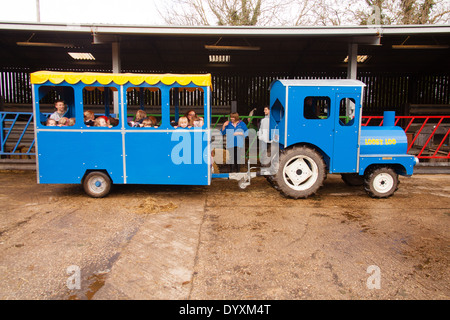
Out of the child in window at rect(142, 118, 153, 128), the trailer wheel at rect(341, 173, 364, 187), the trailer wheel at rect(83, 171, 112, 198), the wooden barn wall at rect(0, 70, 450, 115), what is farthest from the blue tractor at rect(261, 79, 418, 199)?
the wooden barn wall at rect(0, 70, 450, 115)

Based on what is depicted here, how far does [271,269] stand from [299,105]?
3.75m

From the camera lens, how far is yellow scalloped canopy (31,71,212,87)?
6356 mm

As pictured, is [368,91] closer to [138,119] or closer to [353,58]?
[353,58]

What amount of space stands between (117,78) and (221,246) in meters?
3.98

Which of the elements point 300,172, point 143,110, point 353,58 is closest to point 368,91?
point 353,58

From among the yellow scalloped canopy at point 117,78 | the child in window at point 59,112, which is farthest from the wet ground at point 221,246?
the yellow scalloped canopy at point 117,78

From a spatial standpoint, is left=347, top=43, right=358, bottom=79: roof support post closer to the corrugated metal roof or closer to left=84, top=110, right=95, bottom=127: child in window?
the corrugated metal roof

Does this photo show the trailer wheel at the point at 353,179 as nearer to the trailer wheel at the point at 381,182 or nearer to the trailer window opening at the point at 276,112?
the trailer wheel at the point at 381,182

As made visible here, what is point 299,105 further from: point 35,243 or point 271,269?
point 35,243

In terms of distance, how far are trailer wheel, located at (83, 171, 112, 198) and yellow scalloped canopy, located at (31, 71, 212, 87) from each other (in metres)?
1.82

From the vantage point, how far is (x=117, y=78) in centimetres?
645

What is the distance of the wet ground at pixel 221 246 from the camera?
335 cm
